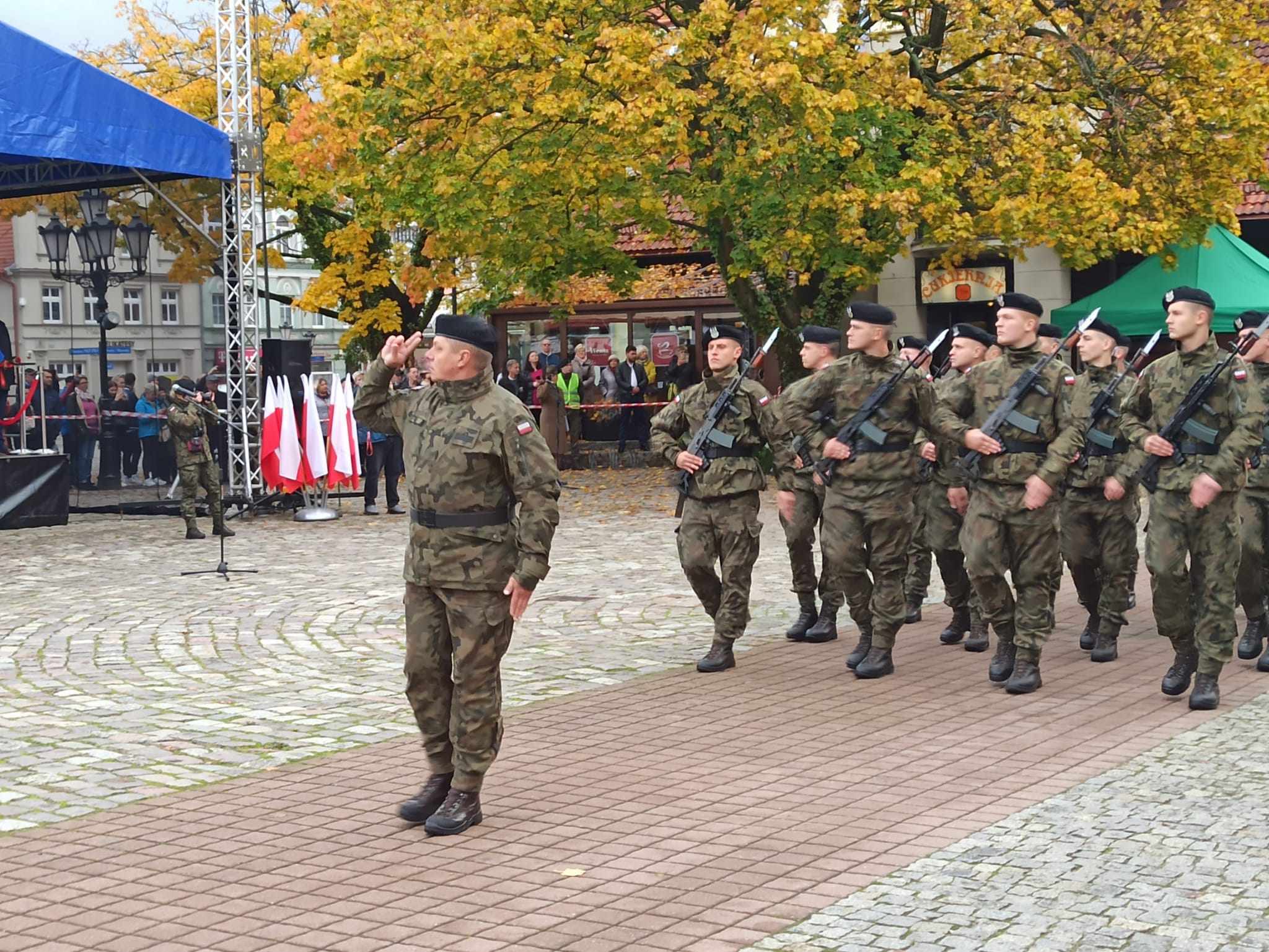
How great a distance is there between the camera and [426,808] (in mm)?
6906

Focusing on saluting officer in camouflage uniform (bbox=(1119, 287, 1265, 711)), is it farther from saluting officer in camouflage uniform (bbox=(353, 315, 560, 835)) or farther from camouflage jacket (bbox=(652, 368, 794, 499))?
saluting officer in camouflage uniform (bbox=(353, 315, 560, 835))

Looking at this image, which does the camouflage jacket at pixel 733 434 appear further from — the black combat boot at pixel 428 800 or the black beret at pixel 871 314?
the black combat boot at pixel 428 800

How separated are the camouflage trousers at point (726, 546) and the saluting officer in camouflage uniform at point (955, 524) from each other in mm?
1403

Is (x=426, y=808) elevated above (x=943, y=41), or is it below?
below

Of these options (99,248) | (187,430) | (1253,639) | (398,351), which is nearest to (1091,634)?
(1253,639)

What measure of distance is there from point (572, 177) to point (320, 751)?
15.0 m

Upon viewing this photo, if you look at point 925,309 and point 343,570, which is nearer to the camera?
point 343,570

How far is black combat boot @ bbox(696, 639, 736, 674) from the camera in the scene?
1028cm

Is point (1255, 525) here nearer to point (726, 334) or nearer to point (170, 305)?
point (726, 334)

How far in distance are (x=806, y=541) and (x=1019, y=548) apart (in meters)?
2.19

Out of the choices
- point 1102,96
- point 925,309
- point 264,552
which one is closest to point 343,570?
point 264,552

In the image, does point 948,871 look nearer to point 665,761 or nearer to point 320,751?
point 665,761

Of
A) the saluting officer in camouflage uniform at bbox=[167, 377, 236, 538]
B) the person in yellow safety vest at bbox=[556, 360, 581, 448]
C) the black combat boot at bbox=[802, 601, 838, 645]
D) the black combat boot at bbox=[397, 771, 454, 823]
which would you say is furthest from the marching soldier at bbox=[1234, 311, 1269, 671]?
the person in yellow safety vest at bbox=[556, 360, 581, 448]

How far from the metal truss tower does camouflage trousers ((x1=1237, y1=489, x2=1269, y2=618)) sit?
42.8 feet
